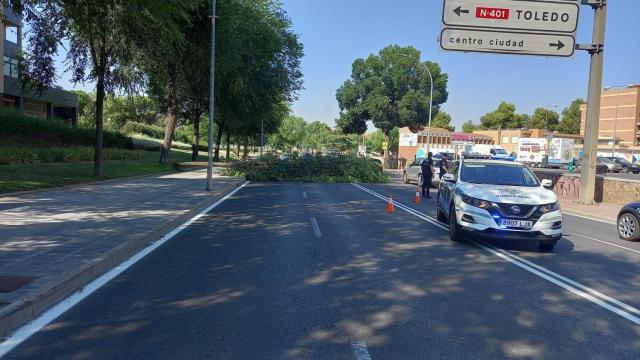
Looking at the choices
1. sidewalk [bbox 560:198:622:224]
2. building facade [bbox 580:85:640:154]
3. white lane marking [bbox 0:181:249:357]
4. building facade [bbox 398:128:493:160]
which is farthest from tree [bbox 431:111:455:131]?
white lane marking [bbox 0:181:249:357]

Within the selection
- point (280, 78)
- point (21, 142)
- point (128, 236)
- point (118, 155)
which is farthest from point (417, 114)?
point (128, 236)

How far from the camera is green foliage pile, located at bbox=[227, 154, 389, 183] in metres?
31.4

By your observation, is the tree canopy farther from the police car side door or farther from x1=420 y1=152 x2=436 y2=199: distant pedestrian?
the police car side door

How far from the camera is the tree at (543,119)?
116625 millimetres

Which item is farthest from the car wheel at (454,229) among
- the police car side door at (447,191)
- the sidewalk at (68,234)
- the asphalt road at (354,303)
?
the sidewalk at (68,234)

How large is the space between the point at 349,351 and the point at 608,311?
332 cm

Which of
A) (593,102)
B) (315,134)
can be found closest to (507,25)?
(593,102)

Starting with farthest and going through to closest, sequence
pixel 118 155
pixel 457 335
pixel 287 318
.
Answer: pixel 118 155, pixel 287 318, pixel 457 335

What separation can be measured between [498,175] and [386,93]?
200 ft

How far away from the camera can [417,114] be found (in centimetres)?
7038

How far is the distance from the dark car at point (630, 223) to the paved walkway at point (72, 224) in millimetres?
10251

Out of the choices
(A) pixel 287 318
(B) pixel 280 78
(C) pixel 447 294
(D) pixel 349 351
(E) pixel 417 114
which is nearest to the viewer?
(D) pixel 349 351

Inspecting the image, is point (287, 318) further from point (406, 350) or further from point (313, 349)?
point (406, 350)

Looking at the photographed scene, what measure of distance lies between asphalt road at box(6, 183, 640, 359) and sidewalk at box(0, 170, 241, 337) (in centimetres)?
40
